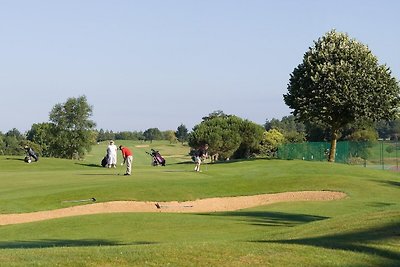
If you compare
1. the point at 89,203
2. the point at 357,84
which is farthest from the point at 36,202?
the point at 357,84

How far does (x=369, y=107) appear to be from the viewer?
52156 mm

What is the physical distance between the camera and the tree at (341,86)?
51.7m

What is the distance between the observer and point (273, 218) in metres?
23.7

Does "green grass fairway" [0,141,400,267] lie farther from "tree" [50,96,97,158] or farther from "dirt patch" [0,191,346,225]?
"tree" [50,96,97,158]

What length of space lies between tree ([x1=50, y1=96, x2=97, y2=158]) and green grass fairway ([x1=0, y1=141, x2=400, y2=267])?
179 ft

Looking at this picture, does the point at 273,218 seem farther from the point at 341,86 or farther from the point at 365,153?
the point at 365,153

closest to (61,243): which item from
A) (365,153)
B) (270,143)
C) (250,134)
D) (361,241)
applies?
(361,241)

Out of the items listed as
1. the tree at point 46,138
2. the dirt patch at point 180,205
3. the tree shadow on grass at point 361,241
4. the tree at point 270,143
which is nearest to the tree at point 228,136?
the tree at point 270,143

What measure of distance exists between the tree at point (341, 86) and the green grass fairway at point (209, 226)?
911 cm

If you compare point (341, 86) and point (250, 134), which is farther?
point (250, 134)

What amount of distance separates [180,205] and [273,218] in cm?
599

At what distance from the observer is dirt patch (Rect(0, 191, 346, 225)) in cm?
2456

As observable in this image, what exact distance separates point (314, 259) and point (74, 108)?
86989 mm

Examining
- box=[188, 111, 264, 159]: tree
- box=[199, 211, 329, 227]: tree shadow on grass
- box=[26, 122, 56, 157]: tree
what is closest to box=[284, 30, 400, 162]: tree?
box=[199, 211, 329, 227]: tree shadow on grass
